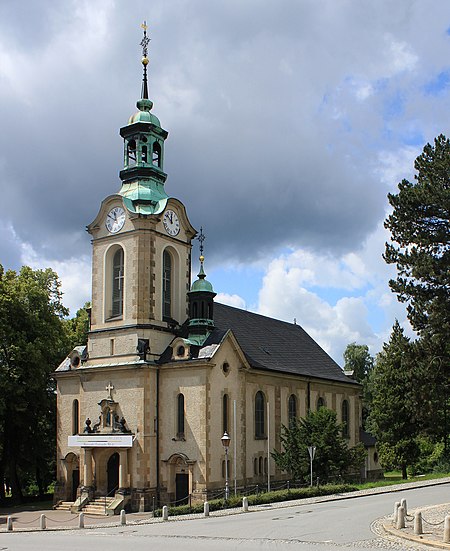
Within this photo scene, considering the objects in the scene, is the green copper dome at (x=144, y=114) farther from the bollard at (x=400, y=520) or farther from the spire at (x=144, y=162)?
the bollard at (x=400, y=520)

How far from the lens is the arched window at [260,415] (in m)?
43.9

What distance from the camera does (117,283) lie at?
42719 mm

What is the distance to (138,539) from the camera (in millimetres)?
23844

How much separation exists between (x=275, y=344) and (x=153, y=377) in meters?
13.3

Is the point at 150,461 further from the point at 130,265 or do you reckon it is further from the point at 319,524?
the point at 319,524

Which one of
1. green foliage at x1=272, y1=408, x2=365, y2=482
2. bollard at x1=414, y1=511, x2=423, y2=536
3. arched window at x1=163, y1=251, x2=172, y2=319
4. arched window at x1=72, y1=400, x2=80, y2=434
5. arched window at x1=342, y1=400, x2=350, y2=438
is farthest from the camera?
arched window at x1=342, y1=400, x2=350, y2=438

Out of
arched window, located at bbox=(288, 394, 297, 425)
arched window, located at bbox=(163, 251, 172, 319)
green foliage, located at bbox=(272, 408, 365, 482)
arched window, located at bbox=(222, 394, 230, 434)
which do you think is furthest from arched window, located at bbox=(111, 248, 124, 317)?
arched window, located at bbox=(288, 394, 297, 425)

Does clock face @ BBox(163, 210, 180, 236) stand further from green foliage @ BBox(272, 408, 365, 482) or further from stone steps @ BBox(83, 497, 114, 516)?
stone steps @ BBox(83, 497, 114, 516)

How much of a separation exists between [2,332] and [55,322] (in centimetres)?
487

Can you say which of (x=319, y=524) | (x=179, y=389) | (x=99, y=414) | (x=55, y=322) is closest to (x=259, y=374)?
(x=179, y=389)

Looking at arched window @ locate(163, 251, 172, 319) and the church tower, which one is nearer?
the church tower

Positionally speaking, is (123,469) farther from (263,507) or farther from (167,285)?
(167,285)

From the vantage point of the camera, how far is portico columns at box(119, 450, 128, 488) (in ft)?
127

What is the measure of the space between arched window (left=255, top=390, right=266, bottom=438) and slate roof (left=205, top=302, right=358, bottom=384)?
6.11 feet
